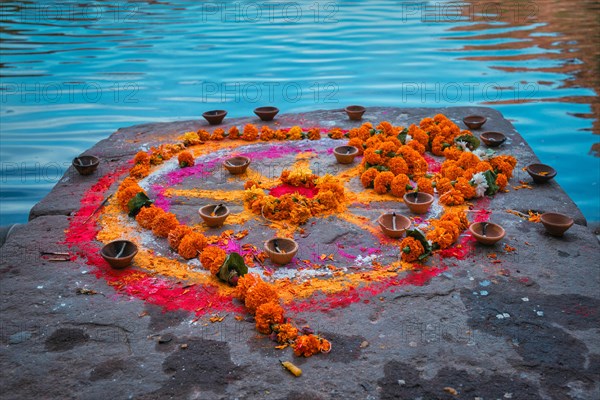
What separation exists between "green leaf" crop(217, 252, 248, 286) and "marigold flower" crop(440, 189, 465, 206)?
2.02 meters

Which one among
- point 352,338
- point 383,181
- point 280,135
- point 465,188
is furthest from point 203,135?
point 352,338

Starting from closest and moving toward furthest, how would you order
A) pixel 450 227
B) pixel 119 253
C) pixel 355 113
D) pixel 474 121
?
pixel 119 253, pixel 450 227, pixel 474 121, pixel 355 113

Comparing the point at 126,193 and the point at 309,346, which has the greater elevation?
the point at 126,193

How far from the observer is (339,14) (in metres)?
15.1

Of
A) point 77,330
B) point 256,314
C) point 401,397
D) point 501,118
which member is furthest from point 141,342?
point 501,118

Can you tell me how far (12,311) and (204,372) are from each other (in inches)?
58.1

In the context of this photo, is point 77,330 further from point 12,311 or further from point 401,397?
point 401,397

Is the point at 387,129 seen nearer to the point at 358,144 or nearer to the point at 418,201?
the point at 358,144

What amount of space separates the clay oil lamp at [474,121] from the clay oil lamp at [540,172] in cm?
122

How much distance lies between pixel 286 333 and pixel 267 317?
0.16 meters

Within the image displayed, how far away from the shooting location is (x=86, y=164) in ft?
19.7

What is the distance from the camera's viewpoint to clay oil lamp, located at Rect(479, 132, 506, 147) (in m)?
6.25

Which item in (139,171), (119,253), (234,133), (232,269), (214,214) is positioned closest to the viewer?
(232,269)

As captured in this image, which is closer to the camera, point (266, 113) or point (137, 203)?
point (137, 203)
